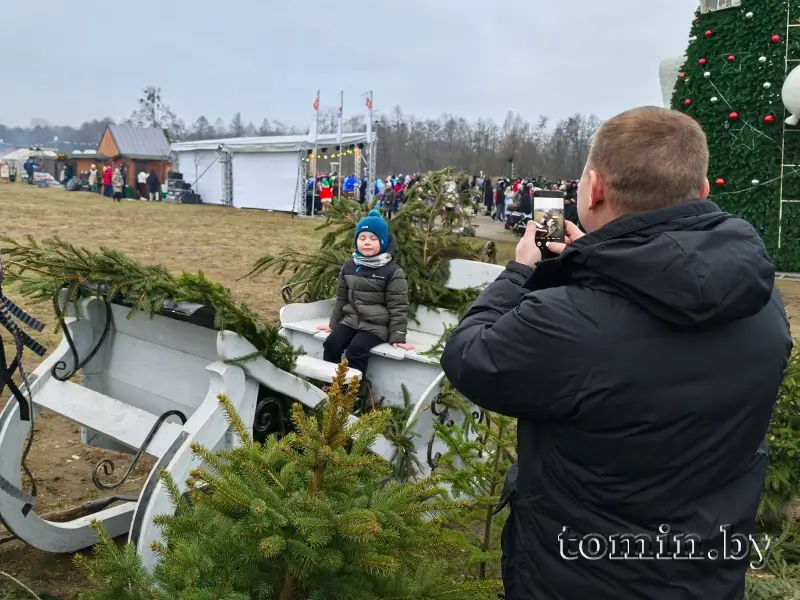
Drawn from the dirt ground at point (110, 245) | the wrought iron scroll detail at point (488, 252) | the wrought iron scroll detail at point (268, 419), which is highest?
the wrought iron scroll detail at point (488, 252)

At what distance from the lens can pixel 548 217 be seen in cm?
189

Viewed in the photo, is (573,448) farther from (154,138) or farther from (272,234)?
(154,138)

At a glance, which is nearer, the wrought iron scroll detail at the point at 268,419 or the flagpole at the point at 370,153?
the wrought iron scroll detail at the point at 268,419

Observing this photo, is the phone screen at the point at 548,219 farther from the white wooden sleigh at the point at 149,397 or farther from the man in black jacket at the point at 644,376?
the white wooden sleigh at the point at 149,397

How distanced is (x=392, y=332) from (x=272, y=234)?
595 inches

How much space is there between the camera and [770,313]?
1.54 meters

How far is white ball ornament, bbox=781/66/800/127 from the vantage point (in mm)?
11617

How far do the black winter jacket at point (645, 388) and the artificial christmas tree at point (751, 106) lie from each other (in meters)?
12.4

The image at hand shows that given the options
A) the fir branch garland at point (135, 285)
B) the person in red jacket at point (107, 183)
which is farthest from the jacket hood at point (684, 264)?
the person in red jacket at point (107, 183)

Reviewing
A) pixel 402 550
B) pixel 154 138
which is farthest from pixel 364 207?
pixel 154 138

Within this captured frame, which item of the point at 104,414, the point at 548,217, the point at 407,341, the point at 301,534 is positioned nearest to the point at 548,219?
the point at 548,217

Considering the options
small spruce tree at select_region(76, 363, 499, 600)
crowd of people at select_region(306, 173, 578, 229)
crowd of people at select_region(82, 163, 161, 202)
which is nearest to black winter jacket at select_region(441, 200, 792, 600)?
small spruce tree at select_region(76, 363, 499, 600)

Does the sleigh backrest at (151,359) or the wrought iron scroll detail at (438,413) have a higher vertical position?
the sleigh backrest at (151,359)

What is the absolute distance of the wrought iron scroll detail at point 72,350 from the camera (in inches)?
135
